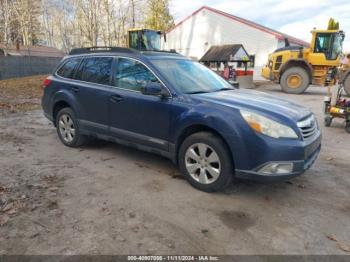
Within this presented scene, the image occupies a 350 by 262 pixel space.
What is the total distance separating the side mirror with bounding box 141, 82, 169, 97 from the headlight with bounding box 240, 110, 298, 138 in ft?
4.00

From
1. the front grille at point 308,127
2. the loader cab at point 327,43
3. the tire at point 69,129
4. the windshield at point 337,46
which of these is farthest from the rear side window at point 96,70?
the windshield at point 337,46

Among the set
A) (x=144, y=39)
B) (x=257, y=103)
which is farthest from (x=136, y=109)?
(x=144, y=39)

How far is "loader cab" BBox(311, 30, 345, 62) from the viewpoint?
15883mm

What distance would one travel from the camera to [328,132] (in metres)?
7.50

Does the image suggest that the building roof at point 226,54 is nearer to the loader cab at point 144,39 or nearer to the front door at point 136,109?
the loader cab at point 144,39

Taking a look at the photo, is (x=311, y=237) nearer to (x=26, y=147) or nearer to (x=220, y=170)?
(x=220, y=170)

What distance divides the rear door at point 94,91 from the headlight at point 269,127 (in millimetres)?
2410

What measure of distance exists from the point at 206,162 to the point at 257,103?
3.27 feet

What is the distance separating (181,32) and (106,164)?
31.6 metres

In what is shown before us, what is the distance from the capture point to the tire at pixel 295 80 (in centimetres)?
1630

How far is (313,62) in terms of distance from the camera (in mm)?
16266

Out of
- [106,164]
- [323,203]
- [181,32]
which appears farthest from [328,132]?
[181,32]

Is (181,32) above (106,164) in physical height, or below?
above

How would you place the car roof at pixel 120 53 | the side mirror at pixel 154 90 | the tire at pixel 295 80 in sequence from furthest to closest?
1. the tire at pixel 295 80
2. the car roof at pixel 120 53
3. the side mirror at pixel 154 90
